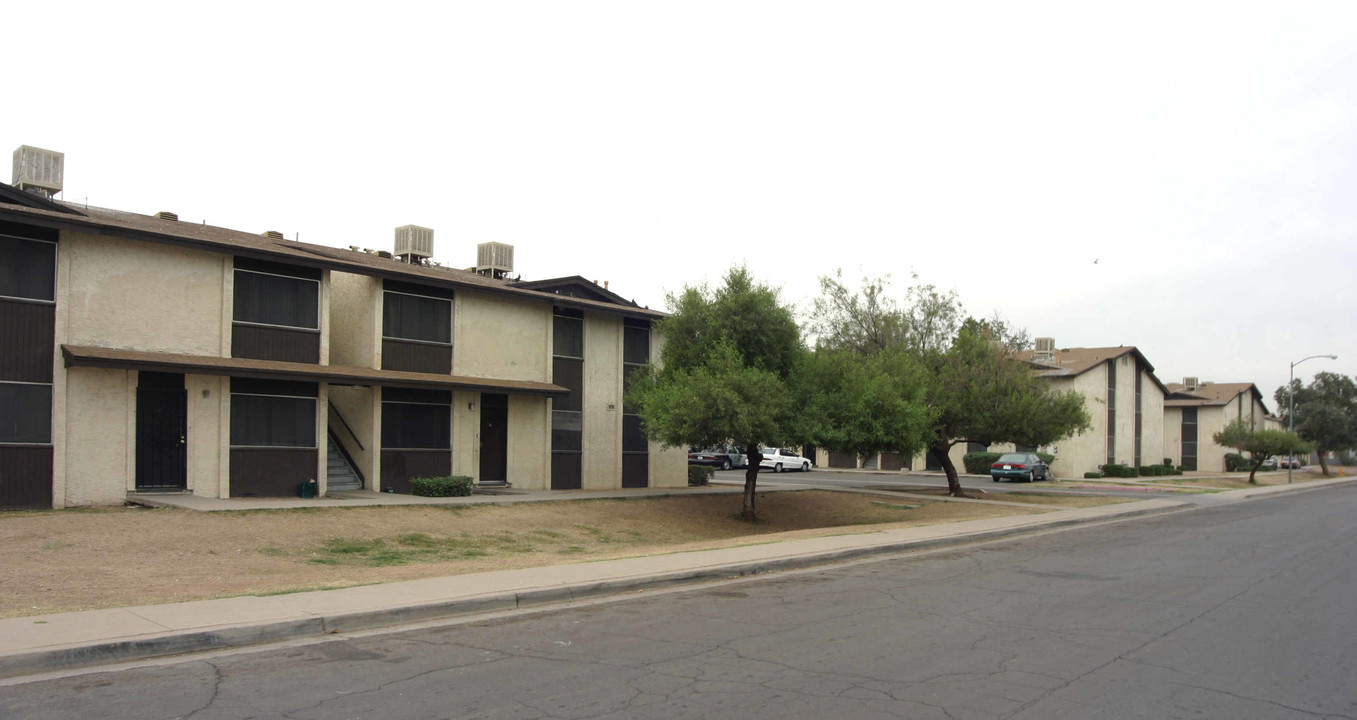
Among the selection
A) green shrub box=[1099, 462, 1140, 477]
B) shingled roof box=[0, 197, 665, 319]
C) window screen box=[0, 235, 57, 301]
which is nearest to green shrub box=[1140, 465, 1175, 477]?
green shrub box=[1099, 462, 1140, 477]

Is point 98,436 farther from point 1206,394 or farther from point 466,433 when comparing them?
point 1206,394

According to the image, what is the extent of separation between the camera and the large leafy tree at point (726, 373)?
23781 millimetres

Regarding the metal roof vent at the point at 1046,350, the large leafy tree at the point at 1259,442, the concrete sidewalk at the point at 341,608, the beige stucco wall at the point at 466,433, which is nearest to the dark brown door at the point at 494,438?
the beige stucco wall at the point at 466,433

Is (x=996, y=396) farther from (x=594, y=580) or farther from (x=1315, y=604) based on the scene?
(x=594, y=580)

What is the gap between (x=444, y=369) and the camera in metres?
26.0

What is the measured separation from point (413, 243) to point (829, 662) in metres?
25.4

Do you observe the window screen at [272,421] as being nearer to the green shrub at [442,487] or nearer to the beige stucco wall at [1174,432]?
the green shrub at [442,487]

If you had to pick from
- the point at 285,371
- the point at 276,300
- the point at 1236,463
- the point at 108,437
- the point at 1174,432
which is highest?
the point at 276,300

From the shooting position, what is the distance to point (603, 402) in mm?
30250

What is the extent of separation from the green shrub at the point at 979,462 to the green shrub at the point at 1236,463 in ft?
85.9

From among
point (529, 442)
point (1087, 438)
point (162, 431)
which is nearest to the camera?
point (162, 431)

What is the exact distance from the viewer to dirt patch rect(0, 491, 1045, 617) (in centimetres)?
1198

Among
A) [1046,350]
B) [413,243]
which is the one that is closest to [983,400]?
[413,243]

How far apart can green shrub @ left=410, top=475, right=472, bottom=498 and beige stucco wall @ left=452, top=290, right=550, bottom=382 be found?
3.55 metres
